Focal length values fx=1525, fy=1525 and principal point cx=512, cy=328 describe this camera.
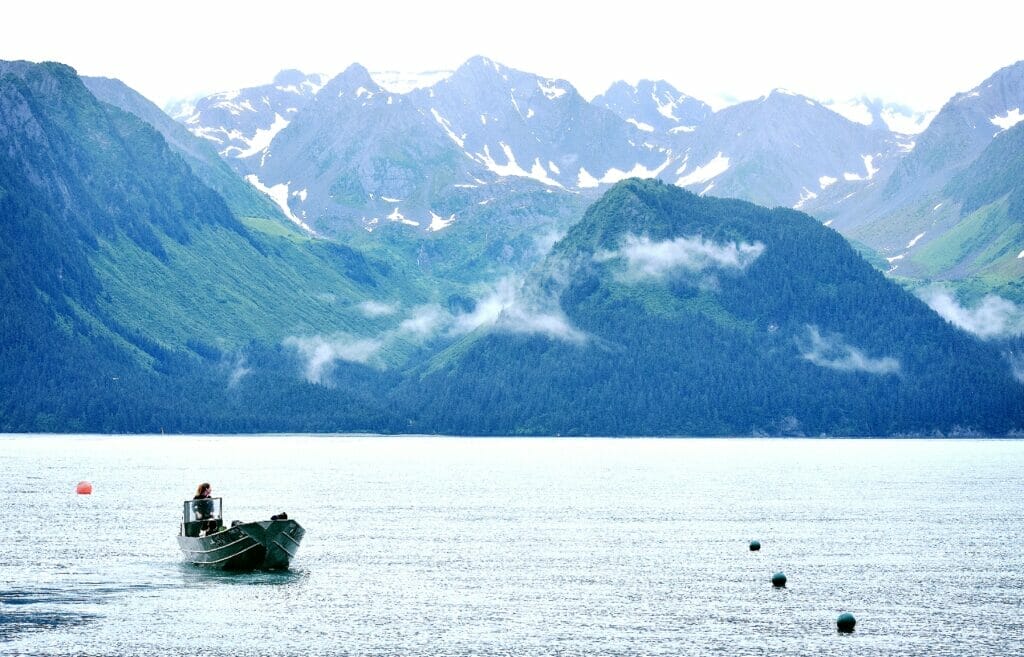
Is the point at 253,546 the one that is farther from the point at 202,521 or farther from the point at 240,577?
the point at 202,521

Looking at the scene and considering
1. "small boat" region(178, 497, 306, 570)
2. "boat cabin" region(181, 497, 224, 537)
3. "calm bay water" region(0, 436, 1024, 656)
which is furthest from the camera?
"boat cabin" region(181, 497, 224, 537)

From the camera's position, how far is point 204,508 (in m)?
141

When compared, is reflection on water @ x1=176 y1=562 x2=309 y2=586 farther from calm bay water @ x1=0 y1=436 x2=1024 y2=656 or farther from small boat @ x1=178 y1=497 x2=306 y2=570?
small boat @ x1=178 y1=497 x2=306 y2=570

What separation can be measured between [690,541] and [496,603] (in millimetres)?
54586

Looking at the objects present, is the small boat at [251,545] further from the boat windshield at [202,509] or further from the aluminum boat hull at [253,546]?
the boat windshield at [202,509]

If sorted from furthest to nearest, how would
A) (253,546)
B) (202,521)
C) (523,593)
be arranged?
1. (202,521)
2. (253,546)
3. (523,593)

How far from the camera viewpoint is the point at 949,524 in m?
188

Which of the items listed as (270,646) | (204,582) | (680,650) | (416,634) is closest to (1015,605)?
(680,650)

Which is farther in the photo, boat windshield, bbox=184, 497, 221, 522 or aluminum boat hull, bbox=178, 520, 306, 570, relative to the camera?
boat windshield, bbox=184, 497, 221, 522

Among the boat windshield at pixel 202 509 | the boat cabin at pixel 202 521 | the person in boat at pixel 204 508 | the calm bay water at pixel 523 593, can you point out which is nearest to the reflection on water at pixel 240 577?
the calm bay water at pixel 523 593

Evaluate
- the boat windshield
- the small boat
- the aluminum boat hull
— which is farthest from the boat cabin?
the aluminum boat hull

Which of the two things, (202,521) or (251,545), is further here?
(202,521)

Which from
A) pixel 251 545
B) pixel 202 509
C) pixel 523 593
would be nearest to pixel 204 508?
pixel 202 509

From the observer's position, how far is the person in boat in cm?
14062
